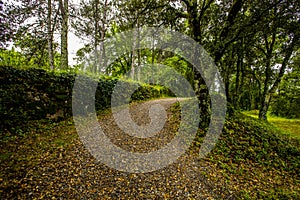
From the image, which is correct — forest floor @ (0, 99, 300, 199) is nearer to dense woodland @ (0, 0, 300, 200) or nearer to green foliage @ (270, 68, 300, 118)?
dense woodland @ (0, 0, 300, 200)

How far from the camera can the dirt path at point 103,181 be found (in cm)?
322

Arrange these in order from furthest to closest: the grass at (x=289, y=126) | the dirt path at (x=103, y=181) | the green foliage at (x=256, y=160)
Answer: the grass at (x=289, y=126)
the green foliage at (x=256, y=160)
the dirt path at (x=103, y=181)

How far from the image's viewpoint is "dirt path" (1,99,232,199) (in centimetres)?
322

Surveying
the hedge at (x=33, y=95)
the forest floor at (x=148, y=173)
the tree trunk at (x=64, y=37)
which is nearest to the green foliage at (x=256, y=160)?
the forest floor at (x=148, y=173)

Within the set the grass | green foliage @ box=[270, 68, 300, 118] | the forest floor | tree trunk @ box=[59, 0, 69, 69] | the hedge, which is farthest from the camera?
green foliage @ box=[270, 68, 300, 118]

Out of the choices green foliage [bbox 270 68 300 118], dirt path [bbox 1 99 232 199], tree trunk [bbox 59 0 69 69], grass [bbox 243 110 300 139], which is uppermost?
tree trunk [bbox 59 0 69 69]

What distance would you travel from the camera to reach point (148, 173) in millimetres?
4008

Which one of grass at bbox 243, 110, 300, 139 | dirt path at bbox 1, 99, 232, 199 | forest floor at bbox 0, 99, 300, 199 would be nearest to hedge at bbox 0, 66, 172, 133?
forest floor at bbox 0, 99, 300, 199

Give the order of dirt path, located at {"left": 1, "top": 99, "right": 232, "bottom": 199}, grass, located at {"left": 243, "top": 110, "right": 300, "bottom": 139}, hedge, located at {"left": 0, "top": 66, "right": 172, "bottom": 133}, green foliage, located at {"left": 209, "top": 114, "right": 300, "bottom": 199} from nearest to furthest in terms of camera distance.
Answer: dirt path, located at {"left": 1, "top": 99, "right": 232, "bottom": 199}
green foliage, located at {"left": 209, "top": 114, "right": 300, "bottom": 199}
hedge, located at {"left": 0, "top": 66, "right": 172, "bottom": 133}
grass, located at {"left": 243, "top": 110, "right": 300, "bottom": 139}

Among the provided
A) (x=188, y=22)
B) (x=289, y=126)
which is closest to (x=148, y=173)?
(x=188, y=22)

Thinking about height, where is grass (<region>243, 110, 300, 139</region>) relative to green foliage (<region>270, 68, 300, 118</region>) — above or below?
below

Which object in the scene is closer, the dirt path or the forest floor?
the dirt path

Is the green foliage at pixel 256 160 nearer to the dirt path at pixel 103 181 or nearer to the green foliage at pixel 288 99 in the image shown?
the dirt path at pixel 103 181

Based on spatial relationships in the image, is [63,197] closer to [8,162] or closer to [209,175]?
[8,162]
